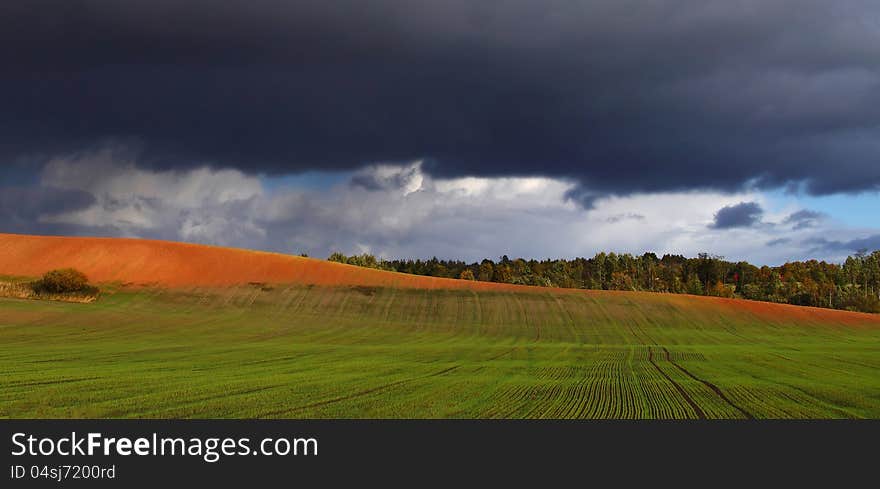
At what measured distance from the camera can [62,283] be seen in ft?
251

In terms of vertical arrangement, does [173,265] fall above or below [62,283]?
above

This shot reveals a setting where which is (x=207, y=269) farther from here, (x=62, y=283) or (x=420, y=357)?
(x=420, y=357)

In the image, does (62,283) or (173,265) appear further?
(173,265)

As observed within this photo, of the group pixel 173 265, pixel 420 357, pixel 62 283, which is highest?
pixel 173 265

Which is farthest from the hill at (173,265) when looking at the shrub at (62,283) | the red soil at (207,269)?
the shrub at (62,283)

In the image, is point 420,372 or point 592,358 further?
point 592,358

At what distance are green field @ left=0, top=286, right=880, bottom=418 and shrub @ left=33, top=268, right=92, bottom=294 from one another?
13.8 feet

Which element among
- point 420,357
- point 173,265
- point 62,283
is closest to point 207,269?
point 173,265

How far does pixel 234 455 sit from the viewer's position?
14.2 m

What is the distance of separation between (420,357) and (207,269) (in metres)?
52.7

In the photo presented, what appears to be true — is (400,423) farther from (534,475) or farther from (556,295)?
(556,295)

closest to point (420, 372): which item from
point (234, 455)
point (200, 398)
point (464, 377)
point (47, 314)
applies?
point (464, 377)

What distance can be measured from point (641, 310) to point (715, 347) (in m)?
24.5

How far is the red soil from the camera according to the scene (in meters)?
82.4
